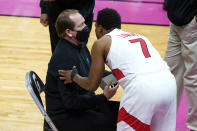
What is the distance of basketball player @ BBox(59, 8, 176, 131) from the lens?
7.23 feet

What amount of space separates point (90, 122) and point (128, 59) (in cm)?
53

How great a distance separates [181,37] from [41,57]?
224cm

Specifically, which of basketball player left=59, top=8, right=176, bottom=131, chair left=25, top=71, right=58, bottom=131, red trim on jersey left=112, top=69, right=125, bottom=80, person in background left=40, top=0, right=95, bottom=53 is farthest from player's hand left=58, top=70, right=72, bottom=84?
person in background left=40, top=0, right=95, bottom=53

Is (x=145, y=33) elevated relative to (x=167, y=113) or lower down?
lower down

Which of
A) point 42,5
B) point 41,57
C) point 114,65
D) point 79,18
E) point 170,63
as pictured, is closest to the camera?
point 114,65

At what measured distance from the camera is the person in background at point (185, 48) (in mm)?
2928

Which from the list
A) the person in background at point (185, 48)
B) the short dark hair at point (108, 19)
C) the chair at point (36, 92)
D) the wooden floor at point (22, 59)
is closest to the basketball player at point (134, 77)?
the short dark hair at point (108, 19)

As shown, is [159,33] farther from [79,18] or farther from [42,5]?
[79,18]

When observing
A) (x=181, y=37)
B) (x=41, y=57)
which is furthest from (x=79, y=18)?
(x=41, y=57)

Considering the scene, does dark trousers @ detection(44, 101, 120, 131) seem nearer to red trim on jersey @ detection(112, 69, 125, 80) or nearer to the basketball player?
the basketball player

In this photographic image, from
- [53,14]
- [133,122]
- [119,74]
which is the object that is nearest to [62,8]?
[53,14]

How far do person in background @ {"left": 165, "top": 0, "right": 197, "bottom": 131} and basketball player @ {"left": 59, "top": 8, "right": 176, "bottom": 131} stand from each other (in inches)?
30.6

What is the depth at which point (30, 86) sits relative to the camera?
2.31m

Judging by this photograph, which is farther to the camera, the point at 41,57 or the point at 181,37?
the point at 41,57
